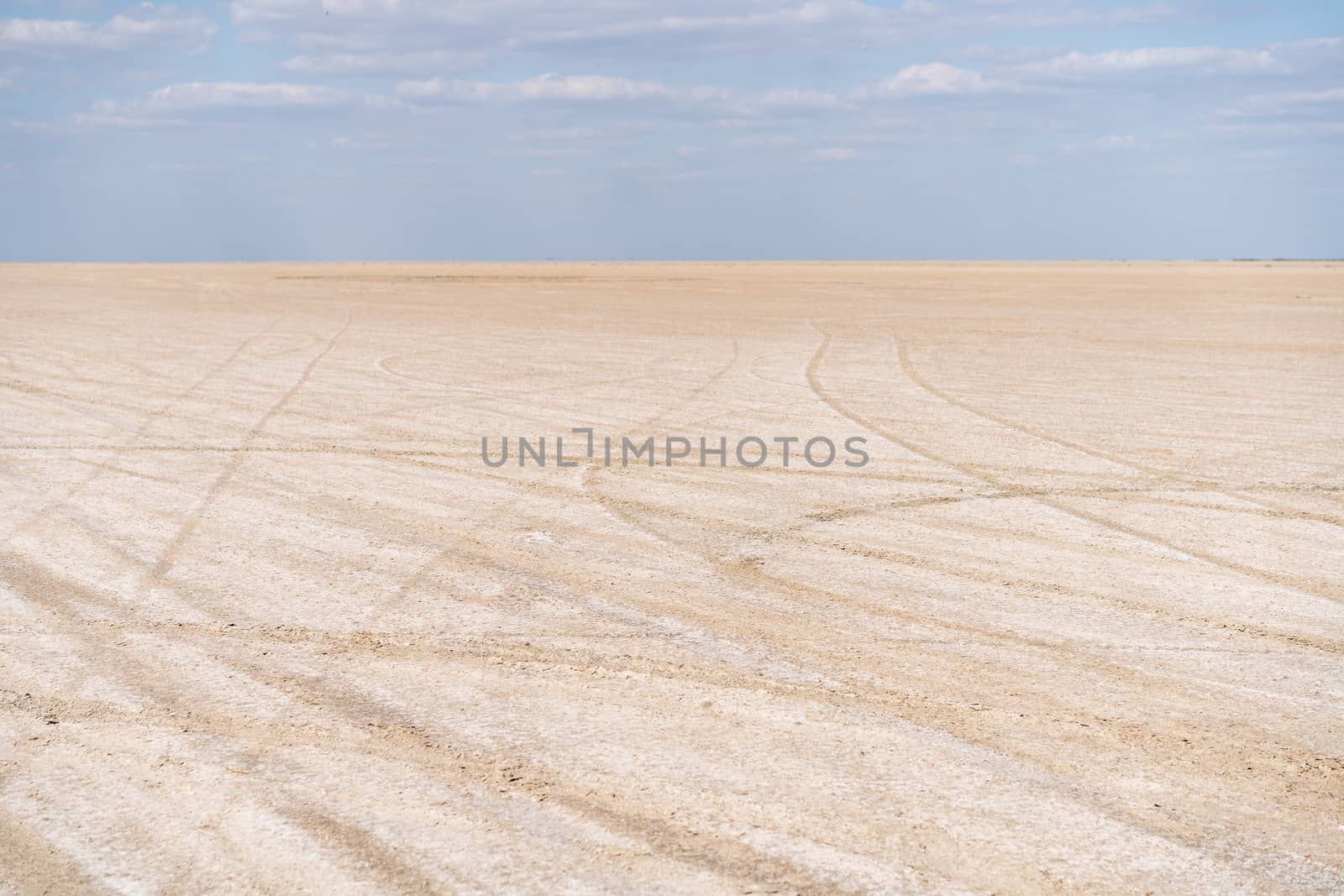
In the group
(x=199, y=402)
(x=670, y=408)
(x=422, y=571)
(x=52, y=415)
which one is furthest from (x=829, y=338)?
(x=422, y=571)

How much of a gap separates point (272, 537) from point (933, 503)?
4026 mm

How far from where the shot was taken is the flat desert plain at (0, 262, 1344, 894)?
374 centimetres

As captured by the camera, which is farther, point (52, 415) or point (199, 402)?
point (199, 402)

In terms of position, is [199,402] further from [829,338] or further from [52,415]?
[829,338]

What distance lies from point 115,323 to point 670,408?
1585 centimetres

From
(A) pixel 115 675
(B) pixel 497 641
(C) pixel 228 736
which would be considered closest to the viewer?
(C) pixel 228 736

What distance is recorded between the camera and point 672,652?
5.39 metres

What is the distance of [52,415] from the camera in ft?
39.9

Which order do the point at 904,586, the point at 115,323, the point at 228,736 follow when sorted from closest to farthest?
the point at 228,736 < the point at 904,586 < the point at 115,323

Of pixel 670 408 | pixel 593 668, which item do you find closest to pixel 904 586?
pixel 593 668

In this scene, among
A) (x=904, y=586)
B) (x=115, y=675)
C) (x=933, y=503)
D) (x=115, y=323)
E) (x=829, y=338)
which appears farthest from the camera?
(x=115, y=323)

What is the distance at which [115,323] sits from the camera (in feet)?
80.9

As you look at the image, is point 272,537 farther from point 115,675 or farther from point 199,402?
point 199,402

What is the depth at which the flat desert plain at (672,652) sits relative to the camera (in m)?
3.74
